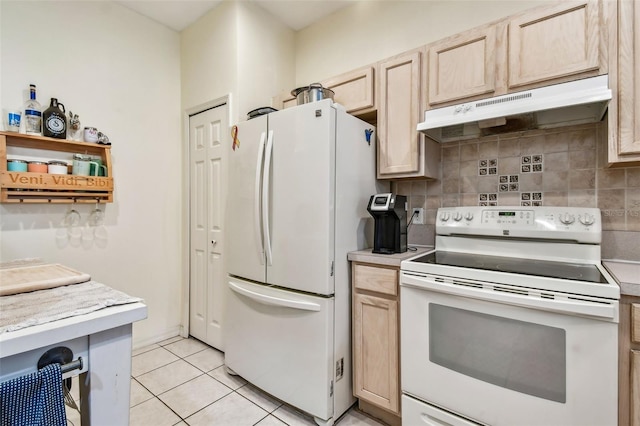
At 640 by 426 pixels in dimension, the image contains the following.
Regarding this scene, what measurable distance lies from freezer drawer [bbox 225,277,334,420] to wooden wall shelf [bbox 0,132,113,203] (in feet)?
3.97

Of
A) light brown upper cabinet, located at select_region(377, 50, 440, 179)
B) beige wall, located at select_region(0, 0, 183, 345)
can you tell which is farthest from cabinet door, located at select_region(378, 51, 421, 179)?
beige wall, located at select_region(0, 0, 183, 345)

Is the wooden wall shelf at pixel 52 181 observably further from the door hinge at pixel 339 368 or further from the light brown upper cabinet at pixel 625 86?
the light brown upper cabinet at pixel 625 86

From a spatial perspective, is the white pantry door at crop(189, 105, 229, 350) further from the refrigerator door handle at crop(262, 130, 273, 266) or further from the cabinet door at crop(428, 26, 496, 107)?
the cabinet door at crop(428, 26, 496, 107)

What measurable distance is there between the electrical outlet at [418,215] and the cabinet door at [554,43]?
895 millimetres

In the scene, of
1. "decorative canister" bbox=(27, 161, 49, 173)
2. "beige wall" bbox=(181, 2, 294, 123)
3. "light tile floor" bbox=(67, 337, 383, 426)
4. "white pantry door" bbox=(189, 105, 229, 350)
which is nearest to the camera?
"light tile floor" bbox=(67, 337, 383, 426)

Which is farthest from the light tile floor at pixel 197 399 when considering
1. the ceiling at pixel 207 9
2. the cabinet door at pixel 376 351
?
the ceiling at pixel 207 9

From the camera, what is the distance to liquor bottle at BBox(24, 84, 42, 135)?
6.51 ft

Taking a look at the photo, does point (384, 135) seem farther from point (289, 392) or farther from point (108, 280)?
point (108, 280)

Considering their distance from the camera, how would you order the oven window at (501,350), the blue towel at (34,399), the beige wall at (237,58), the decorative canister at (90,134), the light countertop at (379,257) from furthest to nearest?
the beige wall at (237,58) → the decorative canister at (90,134) → the light countertop at (379,257) → the oven window at (501,350) → the blue towel at (34,399)

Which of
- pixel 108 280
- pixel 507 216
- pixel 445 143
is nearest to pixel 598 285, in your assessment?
pixel 507 216

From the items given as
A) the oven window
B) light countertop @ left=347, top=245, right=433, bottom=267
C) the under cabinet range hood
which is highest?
the under cabinet range hood

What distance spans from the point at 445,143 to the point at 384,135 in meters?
0.44

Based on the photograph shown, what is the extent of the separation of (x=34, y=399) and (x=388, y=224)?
1.56m

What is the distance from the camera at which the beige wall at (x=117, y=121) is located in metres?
2.05
